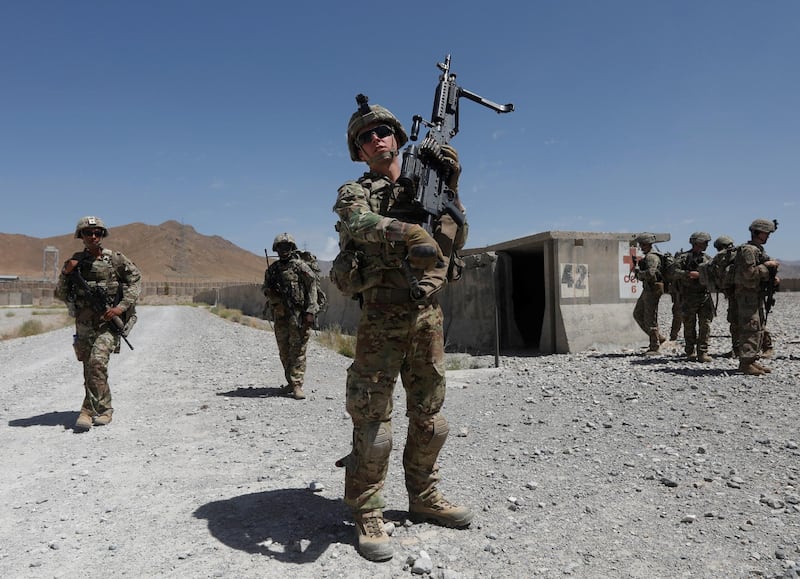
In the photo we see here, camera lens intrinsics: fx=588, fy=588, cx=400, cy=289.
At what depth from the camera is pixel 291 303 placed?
7.17 m

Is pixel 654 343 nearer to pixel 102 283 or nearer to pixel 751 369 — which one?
pixel 751 369

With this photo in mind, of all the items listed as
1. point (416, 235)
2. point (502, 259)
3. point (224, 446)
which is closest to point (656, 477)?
point (416, 235)

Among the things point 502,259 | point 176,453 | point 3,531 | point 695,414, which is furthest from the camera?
point 502,259

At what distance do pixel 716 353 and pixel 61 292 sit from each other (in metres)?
9.30

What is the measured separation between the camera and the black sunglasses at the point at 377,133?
9.99 ft

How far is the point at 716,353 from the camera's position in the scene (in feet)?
31.3

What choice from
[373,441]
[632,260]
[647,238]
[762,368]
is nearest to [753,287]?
[762,368]

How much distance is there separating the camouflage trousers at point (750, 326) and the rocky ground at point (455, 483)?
1.19 ft

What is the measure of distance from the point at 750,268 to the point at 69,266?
758cm

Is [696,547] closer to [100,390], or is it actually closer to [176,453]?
[176,453]

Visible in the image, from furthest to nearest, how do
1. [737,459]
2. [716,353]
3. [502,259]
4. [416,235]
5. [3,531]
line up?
[502,259] < [716,353] < [737,459] < [3,531] < [416,235]

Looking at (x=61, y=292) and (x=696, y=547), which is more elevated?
(x=61, y=292)

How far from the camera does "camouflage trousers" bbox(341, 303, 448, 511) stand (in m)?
2.84

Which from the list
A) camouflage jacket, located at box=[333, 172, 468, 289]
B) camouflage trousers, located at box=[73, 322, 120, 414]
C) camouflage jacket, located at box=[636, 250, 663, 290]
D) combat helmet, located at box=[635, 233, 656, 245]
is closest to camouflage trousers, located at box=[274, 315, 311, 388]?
camouflage trousers, located at box=[73, 322, 120, 414]
